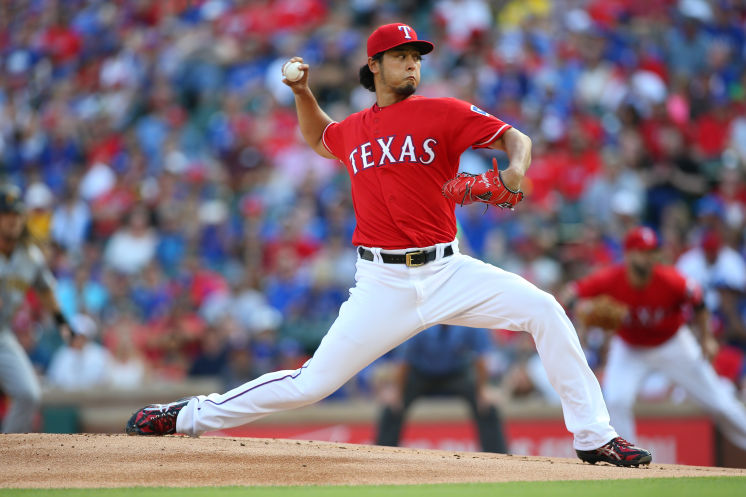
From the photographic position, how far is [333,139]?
18.7 feet

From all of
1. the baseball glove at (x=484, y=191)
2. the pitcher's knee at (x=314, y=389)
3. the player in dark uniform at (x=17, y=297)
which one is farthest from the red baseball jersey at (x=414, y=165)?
the player in dark uniform at (x=17, y=297)

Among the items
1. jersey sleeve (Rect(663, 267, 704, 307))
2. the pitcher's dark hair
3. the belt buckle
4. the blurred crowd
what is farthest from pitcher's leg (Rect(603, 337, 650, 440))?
the pitcher's dark hair

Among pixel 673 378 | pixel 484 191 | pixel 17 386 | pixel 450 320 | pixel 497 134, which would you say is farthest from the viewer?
pixel 673 378

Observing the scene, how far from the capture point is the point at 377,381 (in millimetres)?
10102

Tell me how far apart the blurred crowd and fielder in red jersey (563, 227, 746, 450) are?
1911 mm

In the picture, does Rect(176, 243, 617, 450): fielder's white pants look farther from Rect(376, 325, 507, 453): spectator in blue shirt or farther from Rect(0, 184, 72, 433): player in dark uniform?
Rect(376, 325, 507, 453): spectator in blue shirt

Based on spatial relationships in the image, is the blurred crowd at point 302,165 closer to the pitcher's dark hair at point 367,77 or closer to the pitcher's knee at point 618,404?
the pitcher's knee at point 618,404

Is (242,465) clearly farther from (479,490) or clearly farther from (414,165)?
(414,165)

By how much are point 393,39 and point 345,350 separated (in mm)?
1645

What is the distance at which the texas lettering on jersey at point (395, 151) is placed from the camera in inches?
205

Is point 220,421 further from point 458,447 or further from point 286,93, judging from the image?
point 286,93

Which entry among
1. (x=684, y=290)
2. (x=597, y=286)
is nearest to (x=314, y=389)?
(x=597, y=286)

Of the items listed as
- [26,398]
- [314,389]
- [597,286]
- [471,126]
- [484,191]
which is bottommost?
[314,389]

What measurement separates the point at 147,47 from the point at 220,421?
11743 mm
